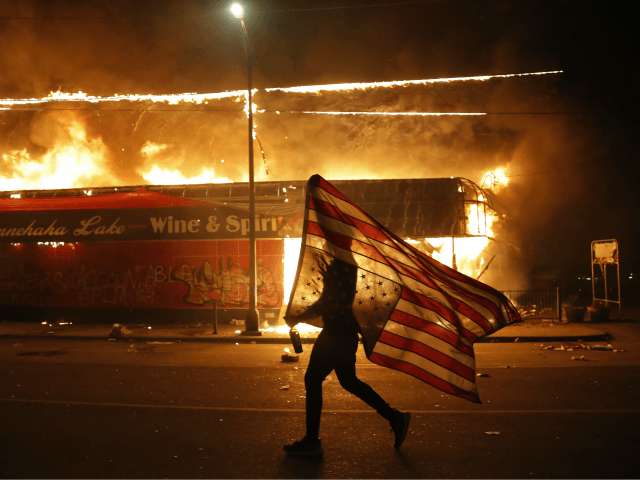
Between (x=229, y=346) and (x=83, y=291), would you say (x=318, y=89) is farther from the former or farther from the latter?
(x=229, y=346)

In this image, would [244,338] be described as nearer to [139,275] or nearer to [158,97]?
[139,275]

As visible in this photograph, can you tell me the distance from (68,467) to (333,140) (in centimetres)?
2567

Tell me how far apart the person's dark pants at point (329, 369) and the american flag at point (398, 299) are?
171mm

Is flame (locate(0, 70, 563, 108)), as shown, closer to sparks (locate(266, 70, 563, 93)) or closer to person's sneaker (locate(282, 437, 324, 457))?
sparks (locate(266, 70, 563, 93))

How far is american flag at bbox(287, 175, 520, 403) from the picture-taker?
15.0 ft

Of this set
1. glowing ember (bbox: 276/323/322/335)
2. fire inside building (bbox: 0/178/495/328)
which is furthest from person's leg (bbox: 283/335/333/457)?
fire inside building (bbox: 0/178/495/328)

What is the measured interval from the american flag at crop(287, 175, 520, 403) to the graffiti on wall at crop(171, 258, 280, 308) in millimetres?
13311

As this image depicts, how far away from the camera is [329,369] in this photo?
4594mm

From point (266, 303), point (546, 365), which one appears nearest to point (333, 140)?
point (266, 303)

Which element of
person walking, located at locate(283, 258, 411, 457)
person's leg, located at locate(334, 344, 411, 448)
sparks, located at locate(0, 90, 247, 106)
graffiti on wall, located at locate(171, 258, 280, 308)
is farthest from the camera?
sparks, located at locate(0, 90, 247, 106)

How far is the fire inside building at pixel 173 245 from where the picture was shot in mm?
18031

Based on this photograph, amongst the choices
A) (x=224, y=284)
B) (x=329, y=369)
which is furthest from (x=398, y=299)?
(x=224, y=284)

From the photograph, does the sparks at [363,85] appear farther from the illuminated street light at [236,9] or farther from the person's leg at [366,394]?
the person's leg at [366,394]

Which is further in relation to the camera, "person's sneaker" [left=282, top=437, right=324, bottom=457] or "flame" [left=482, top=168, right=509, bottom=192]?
"flame" [left=482, top=168, right=509, bottom=192]
